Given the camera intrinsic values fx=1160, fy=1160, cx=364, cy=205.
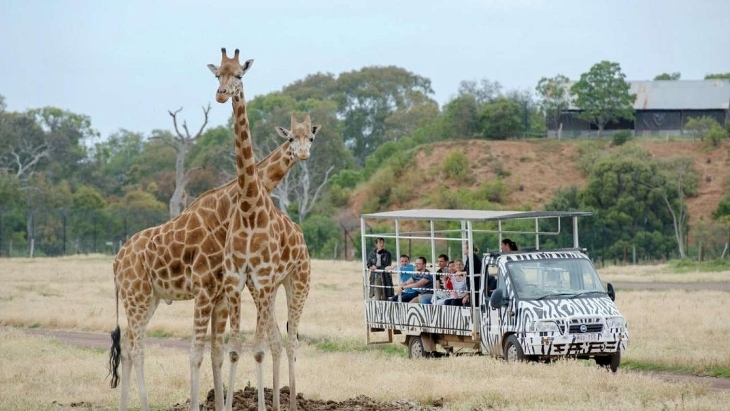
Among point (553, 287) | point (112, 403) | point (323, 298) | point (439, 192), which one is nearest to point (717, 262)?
point (323, 298)

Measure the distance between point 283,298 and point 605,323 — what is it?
60.9 ft

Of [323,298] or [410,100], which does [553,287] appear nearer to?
[323,298]

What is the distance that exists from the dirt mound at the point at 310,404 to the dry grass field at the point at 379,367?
→ 43 cm

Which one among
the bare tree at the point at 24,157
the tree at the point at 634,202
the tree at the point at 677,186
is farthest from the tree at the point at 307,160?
the tree at the point at 677,186

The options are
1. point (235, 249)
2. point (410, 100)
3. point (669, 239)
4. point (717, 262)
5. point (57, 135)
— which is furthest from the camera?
point (410, 100)

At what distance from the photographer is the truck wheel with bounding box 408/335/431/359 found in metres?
19.8

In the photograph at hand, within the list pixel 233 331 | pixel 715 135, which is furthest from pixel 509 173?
pixel 233 331

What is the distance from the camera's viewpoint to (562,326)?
16938 millimetres

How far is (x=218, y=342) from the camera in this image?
1305 centimetres

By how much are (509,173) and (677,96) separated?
1487 cm

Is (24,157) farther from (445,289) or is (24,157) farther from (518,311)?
(518,311)

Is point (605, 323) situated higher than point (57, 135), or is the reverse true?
point (57, 135)

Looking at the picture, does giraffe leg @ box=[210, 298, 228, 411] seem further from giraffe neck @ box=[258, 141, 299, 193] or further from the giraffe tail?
the giraffe tail

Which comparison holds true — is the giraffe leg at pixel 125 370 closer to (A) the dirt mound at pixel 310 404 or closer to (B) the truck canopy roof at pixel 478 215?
(A) the dirt mound at pixel 310 404
